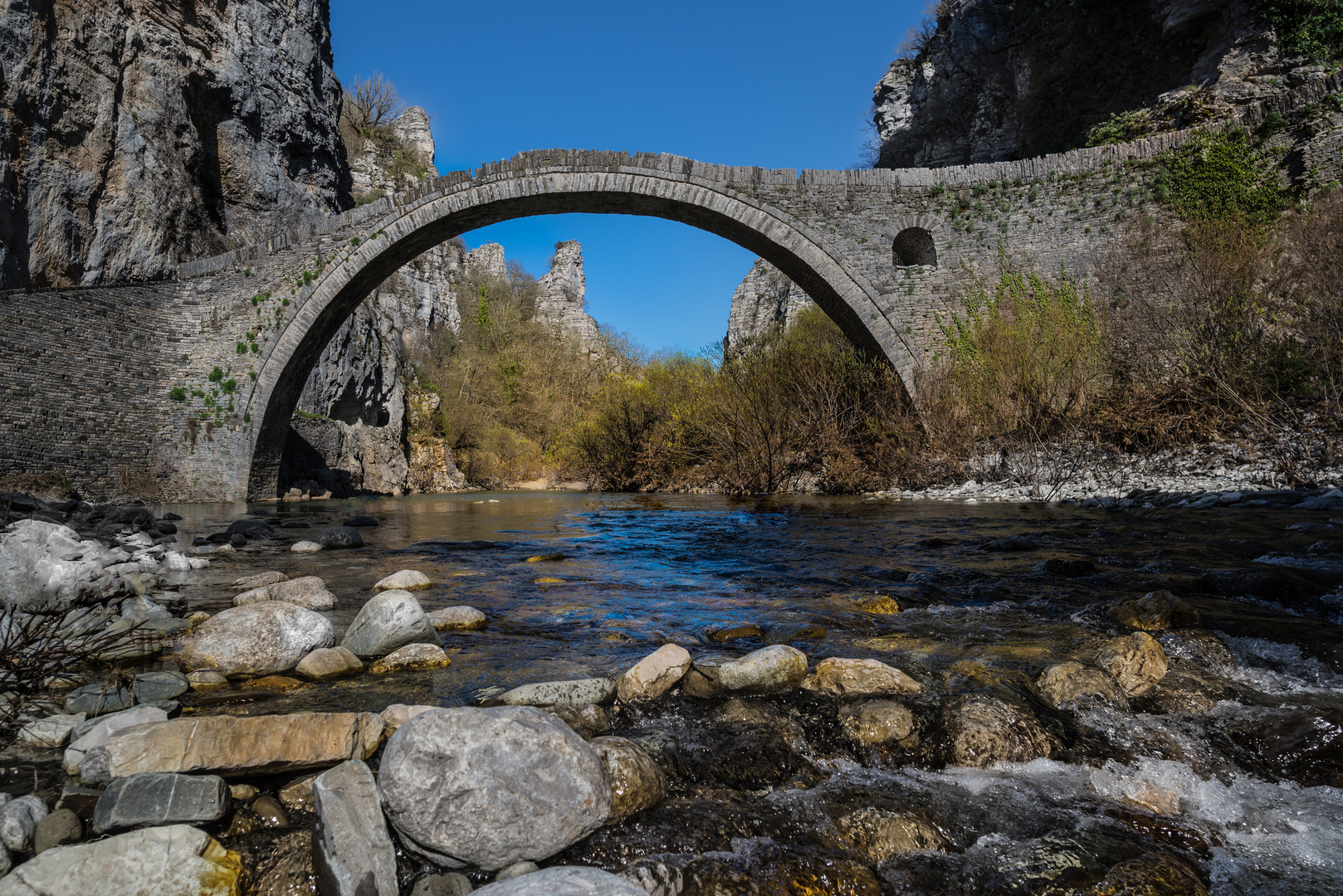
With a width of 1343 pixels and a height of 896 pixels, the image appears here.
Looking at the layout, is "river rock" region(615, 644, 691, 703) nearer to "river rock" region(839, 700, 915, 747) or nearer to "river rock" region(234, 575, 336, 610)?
"river rock" region(839, 700, 915, 747)

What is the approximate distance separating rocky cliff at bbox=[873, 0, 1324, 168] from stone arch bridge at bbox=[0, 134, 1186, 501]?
291cm

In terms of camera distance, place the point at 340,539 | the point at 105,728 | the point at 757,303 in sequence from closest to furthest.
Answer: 1. the point at 105,728
2. the point at 340,539
3. the point at 757,303

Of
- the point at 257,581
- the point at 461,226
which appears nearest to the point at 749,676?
the point at 257,581

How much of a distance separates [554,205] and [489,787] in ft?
47.9

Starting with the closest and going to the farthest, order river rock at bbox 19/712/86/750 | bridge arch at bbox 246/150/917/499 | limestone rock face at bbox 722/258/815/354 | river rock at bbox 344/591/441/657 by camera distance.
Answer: river rock at bbox 19/712/86/750, river rock at bbox 344/591/441/657, bridge arch at bbox 246/150/917/499, limestone rock face at bbox 722/258/815/354

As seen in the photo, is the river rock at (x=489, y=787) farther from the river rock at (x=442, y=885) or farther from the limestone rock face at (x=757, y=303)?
the limestone rock face at (x=757, y=303)

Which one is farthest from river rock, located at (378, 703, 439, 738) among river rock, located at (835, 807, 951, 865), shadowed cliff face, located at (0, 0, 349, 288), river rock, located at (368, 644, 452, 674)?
shadowed cliff face, located at (0, 0, 349, 288)

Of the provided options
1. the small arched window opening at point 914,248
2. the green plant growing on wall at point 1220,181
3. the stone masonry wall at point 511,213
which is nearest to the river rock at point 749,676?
the stone masonry wall at point 511,213

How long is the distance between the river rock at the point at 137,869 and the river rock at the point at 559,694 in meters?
0.91

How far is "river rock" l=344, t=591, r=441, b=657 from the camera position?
2740mm

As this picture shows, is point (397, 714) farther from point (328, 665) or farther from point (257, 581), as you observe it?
point (257, 581)

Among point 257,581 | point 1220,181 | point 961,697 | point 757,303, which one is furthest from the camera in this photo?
point 757,303

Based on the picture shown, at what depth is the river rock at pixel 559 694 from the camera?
2.19 meters

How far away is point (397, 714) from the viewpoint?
196 cm
